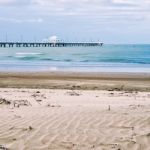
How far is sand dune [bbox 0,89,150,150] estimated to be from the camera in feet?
21.0

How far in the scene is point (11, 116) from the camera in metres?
8.88

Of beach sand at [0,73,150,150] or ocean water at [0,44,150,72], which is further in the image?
ocean water at [0,44,150,72]

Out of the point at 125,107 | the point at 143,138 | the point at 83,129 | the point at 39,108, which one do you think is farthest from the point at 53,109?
the point at 143,138

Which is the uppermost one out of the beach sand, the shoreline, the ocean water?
the ocean water

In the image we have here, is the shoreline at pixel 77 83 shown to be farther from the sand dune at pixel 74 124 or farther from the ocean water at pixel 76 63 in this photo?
the ocean water at pixel 76 63

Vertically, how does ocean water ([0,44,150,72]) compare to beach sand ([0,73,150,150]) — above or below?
above

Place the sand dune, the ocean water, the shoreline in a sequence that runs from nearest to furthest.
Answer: the sand dune < the shoreline < the ocean water

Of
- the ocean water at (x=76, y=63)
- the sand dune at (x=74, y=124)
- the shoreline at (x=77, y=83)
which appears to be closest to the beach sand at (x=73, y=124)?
the sand dune at (x=74, y=124)

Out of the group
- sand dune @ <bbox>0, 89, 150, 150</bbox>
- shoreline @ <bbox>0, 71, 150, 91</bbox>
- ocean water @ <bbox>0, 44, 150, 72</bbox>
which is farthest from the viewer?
ocean water @ <bbox>0, 44, 150, 72</bbox>

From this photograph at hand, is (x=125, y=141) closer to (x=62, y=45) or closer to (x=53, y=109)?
(x=53, y=109)

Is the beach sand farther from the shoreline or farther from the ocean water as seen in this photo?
the ocean water

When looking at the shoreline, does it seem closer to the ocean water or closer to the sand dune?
the sand dune

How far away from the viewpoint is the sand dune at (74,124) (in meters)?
6.39

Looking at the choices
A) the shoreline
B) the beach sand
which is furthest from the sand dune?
the shoreline
